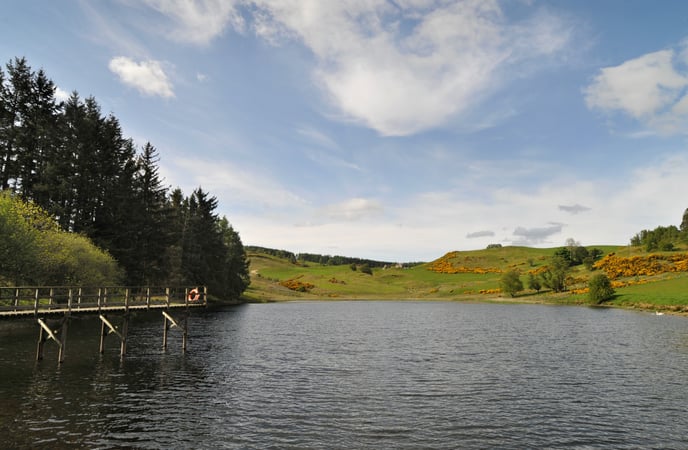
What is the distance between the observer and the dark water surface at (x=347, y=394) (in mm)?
19906

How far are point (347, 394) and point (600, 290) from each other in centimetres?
10742

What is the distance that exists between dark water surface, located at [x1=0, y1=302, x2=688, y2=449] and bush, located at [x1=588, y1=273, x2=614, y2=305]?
216 ft

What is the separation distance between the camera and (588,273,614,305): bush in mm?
111062

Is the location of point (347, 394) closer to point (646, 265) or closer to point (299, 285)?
point (646, 265)

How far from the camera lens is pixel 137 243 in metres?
80.4

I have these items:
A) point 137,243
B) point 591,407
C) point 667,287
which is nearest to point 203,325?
point 137,243

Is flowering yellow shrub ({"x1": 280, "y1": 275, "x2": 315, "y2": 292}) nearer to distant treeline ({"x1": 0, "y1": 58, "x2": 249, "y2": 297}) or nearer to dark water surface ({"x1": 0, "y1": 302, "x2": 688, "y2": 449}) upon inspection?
distant treeline ({"x1": 0, "y1": 58, "x2": 249, "y2": 297})

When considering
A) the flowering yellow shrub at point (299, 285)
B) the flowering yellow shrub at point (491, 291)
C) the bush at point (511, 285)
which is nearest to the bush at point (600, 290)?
the bush at point (511, 285)

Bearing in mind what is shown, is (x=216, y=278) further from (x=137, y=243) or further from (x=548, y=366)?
(x=548, y=366)

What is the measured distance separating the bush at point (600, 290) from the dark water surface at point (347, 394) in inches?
2593

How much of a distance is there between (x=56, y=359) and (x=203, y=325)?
111 ft

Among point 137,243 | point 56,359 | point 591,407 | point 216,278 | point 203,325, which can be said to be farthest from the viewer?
point 216,278

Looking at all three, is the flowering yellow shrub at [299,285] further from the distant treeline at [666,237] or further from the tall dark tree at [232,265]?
the distant treeline at [666,237]

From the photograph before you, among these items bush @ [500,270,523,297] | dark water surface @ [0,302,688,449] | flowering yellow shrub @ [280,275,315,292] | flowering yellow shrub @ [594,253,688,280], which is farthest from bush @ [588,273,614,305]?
flowering yellow shrub @ [280,275,315,292]
